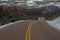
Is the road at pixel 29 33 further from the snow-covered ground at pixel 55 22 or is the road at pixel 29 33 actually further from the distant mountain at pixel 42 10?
the distant mountain at pixel 42 10

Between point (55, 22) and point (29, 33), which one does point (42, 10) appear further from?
point (29, 33)

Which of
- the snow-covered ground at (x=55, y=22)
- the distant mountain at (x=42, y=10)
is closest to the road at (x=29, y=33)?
the snow-covered ground at (x=55, y=22)

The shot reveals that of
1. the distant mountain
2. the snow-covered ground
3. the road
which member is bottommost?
the snow-covered ground

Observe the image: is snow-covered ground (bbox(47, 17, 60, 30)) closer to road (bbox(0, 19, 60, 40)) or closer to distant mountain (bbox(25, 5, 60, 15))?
road (bbox(0, 19, 60, 40))

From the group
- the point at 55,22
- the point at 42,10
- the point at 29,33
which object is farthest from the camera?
the point at 42,10

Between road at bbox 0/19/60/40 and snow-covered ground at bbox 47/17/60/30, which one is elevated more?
road at bbox 0/19/60/40

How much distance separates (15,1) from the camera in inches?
254

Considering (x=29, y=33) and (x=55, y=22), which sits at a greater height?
(x=29, y=33)

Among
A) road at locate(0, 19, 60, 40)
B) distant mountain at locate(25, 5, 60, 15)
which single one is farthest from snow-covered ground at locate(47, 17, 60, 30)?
distant mountain at locate(25, 5, 60, 15)

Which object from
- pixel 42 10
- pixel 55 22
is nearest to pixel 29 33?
pixel 55 22

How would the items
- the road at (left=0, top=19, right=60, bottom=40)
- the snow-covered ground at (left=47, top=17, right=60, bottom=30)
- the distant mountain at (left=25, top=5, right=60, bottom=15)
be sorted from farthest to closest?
the distant mountain at (left=25, top=5, right=60, bottom=15) < the snow-covered ground at (left=47, top=17, right=60, bottom=30) < the road at (left=0, top=19, right=60, bottom=40)

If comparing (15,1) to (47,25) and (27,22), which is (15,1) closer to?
(27,22)

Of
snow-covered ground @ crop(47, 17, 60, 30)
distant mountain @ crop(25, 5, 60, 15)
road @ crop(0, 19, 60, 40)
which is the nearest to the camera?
road @ crop(0, 19, 60, 40)

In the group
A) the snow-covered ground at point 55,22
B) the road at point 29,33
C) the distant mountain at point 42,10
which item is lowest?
the snow-covered ground at point 55,22
